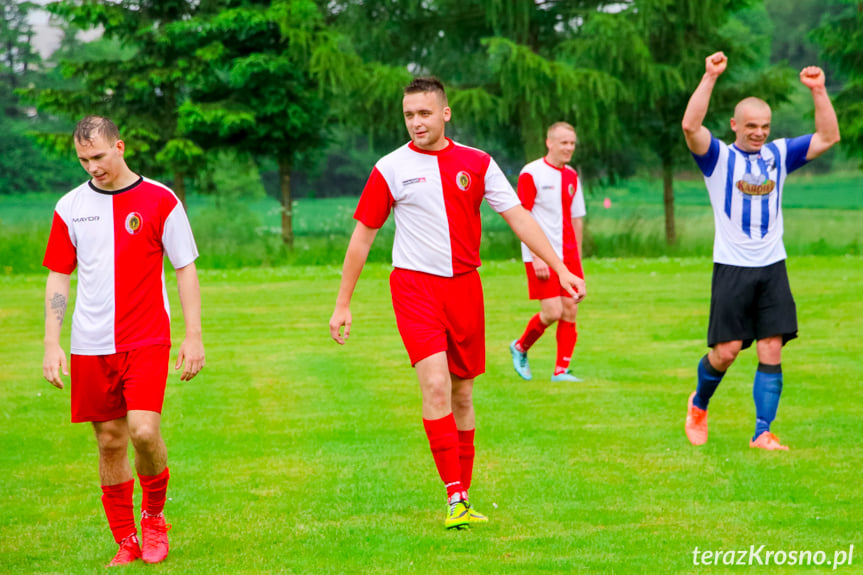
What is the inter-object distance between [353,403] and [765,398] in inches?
139

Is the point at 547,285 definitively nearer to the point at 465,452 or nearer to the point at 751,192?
the point at 751,192

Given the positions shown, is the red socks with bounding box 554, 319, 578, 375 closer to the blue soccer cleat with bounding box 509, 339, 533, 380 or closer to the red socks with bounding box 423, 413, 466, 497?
the blue soccer cleat with bounding box 509, 339, 533, 380

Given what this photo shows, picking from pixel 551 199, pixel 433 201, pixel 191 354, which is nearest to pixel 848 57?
pixel 551 199

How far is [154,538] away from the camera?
17.5ft

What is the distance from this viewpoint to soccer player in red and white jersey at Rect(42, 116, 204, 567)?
516 cm

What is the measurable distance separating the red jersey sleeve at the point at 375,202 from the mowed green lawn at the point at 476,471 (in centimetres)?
158

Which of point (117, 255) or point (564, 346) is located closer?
point (117, 255)

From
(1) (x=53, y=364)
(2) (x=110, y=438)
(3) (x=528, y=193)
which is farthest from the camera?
(3) (x=528, y=193)

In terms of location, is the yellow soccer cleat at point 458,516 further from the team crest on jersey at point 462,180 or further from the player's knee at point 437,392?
the team crest on jersey at point 462,180

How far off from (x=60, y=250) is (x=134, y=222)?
399 mm

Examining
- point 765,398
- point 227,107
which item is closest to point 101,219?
point 765,398

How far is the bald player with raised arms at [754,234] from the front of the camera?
720cm

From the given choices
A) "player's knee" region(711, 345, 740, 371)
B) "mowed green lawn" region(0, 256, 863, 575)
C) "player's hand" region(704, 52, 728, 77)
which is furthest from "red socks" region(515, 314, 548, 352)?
"player's hand" region(704, 52, 728, 77)

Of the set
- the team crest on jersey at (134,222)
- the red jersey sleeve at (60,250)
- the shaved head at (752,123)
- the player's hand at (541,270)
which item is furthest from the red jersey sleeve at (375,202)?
the player's hand at (541,270)
